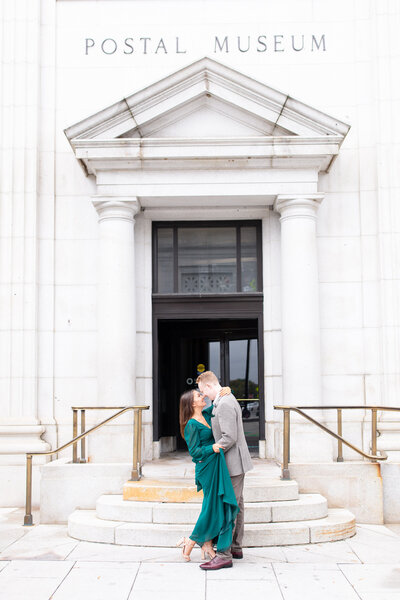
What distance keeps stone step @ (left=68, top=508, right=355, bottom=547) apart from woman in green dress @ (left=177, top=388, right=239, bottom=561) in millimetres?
750

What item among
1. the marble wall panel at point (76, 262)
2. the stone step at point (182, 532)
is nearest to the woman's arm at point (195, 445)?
the stone step at point (182, 532)

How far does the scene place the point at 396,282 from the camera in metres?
10.7

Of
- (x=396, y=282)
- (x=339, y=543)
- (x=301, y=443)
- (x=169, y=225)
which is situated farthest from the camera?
(x=169, y=225)

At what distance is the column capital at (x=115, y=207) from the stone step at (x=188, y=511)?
169 inches

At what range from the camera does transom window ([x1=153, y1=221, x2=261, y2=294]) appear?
11203 mm

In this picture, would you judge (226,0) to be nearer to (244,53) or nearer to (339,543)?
(244,53)

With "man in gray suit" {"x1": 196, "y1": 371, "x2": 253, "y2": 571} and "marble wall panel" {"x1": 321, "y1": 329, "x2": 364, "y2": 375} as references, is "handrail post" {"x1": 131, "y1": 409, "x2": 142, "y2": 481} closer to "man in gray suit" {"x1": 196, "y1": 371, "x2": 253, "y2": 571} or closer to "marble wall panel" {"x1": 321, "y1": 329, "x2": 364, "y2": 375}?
"man in gray suit" {"x1": 196, "y1": 371, "x2": 253, "y2": 571}

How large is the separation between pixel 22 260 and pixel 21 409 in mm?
2278

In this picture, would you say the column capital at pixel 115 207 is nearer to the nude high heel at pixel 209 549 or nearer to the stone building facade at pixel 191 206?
the stone building facade at pixel 191 206

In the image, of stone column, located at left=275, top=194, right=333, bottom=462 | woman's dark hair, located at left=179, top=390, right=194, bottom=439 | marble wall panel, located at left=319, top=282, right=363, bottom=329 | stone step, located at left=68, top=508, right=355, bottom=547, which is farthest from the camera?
marble wall panel, located at left=319, top=282, right=363, bottom=329

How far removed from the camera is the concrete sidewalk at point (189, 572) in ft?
19.8

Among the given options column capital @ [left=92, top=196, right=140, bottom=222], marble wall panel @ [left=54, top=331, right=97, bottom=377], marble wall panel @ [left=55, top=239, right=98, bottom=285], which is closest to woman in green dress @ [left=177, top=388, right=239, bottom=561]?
marble wall panel @ [left=54, top=331, right=97, bottom=377]

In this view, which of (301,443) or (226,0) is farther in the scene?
(226,0)

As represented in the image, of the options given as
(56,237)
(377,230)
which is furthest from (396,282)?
(56,237)
